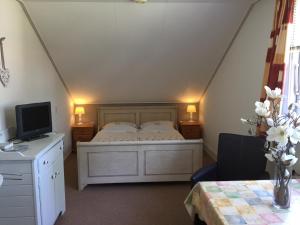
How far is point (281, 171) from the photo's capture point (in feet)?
4.65

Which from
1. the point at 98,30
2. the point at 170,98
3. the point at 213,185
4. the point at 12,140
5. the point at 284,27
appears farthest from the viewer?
the point at 170,98

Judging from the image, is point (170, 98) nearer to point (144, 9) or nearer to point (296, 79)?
point (144, 9)

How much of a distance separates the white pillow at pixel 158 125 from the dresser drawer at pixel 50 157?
227 centimetres

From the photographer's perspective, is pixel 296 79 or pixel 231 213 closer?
pixel 231 213

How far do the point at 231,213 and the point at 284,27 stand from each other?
1.75 meters

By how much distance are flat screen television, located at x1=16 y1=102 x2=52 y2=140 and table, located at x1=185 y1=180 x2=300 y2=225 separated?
162 centimetres

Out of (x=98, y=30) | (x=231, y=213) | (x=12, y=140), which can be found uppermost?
(x=98, y=30)

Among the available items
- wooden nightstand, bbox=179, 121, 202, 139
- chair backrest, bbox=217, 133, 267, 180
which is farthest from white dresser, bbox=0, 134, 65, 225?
wooden nightstand, bbox=179, 121, 202, 139

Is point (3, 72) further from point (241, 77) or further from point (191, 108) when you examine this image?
point (191, 108)

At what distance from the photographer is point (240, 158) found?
8.27 feet

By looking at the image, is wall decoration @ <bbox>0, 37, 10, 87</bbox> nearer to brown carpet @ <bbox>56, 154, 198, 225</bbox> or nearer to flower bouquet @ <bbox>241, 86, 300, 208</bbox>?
brown carpet @ <bbox>56, 154, 198, 225</bbox>

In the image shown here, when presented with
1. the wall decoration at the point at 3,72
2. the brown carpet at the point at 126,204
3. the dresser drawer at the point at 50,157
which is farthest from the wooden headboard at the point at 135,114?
the wall decoration at the point at 3,72

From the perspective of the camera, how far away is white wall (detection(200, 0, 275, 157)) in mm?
2971

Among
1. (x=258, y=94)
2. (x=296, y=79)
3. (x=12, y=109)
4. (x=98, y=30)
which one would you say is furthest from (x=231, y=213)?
(x=98, y=30)
